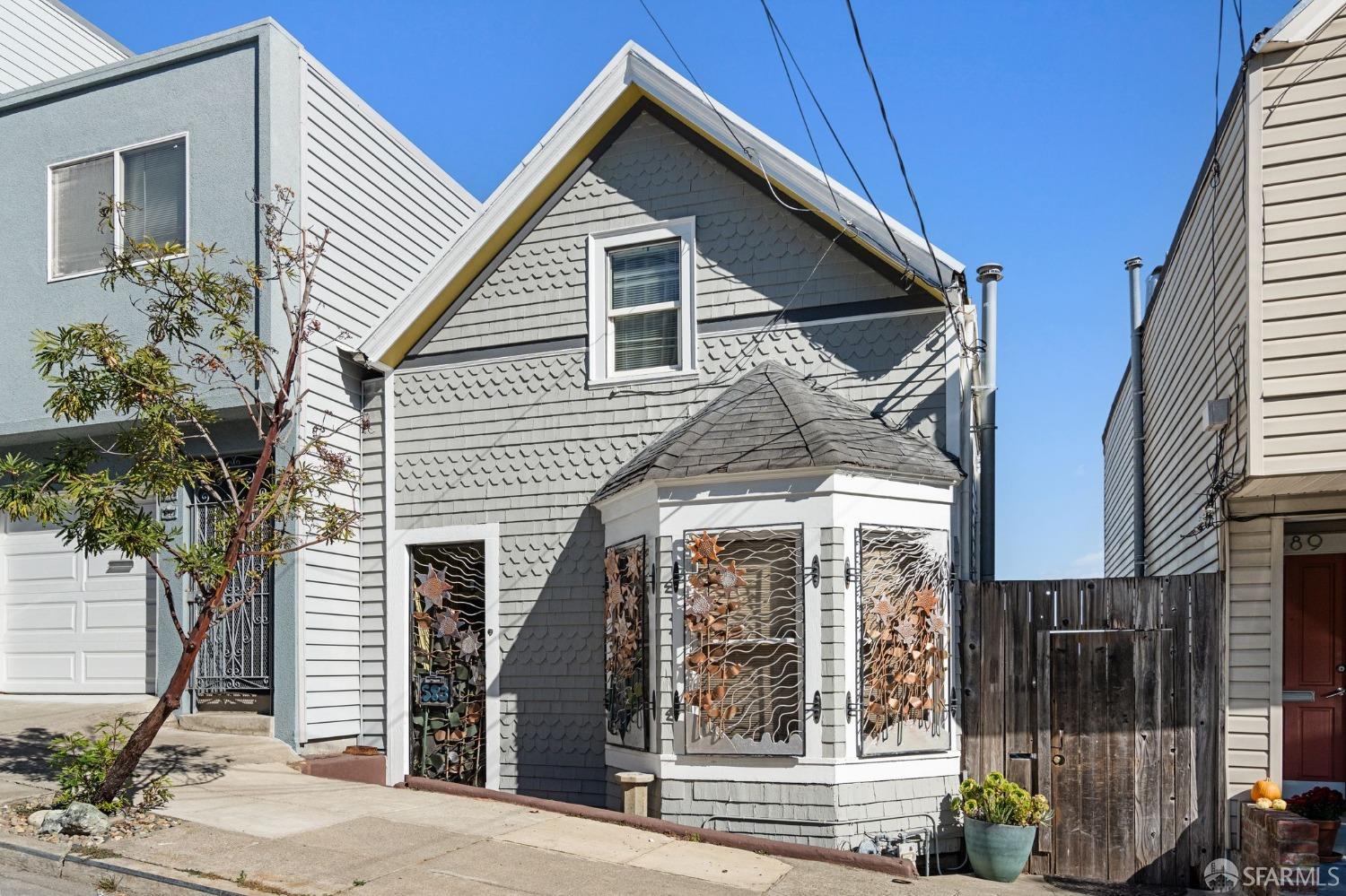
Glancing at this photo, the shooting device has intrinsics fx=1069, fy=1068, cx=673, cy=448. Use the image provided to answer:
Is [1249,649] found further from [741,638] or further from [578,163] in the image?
[578,163]

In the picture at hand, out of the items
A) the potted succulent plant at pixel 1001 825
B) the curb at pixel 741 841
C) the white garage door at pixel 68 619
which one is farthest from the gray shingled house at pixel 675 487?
the white garage door at pixel 68 619

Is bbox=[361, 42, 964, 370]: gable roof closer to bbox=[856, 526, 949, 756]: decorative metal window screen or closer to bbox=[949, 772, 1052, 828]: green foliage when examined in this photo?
bbox=[856, 526, 949, 756]: decorative metal window screen

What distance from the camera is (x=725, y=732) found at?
318 inches

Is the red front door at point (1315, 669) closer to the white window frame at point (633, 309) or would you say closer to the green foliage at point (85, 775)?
the white window frame at point (633, 309)

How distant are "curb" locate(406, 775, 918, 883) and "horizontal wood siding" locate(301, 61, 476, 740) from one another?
2.45m

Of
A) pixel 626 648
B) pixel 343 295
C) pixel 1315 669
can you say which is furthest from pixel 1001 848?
pixel 343 295

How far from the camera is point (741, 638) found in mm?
8227

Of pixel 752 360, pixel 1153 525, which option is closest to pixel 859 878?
pixel 752 360

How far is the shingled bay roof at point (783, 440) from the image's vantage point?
809cm

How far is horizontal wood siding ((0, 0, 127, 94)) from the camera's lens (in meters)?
A: 13.3

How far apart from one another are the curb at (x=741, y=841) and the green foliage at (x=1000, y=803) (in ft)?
2.06

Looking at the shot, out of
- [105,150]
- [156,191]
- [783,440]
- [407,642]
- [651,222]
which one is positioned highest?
[105,150]

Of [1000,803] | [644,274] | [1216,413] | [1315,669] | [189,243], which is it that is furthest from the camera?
[189,243]

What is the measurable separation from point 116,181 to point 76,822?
6.76 metres
